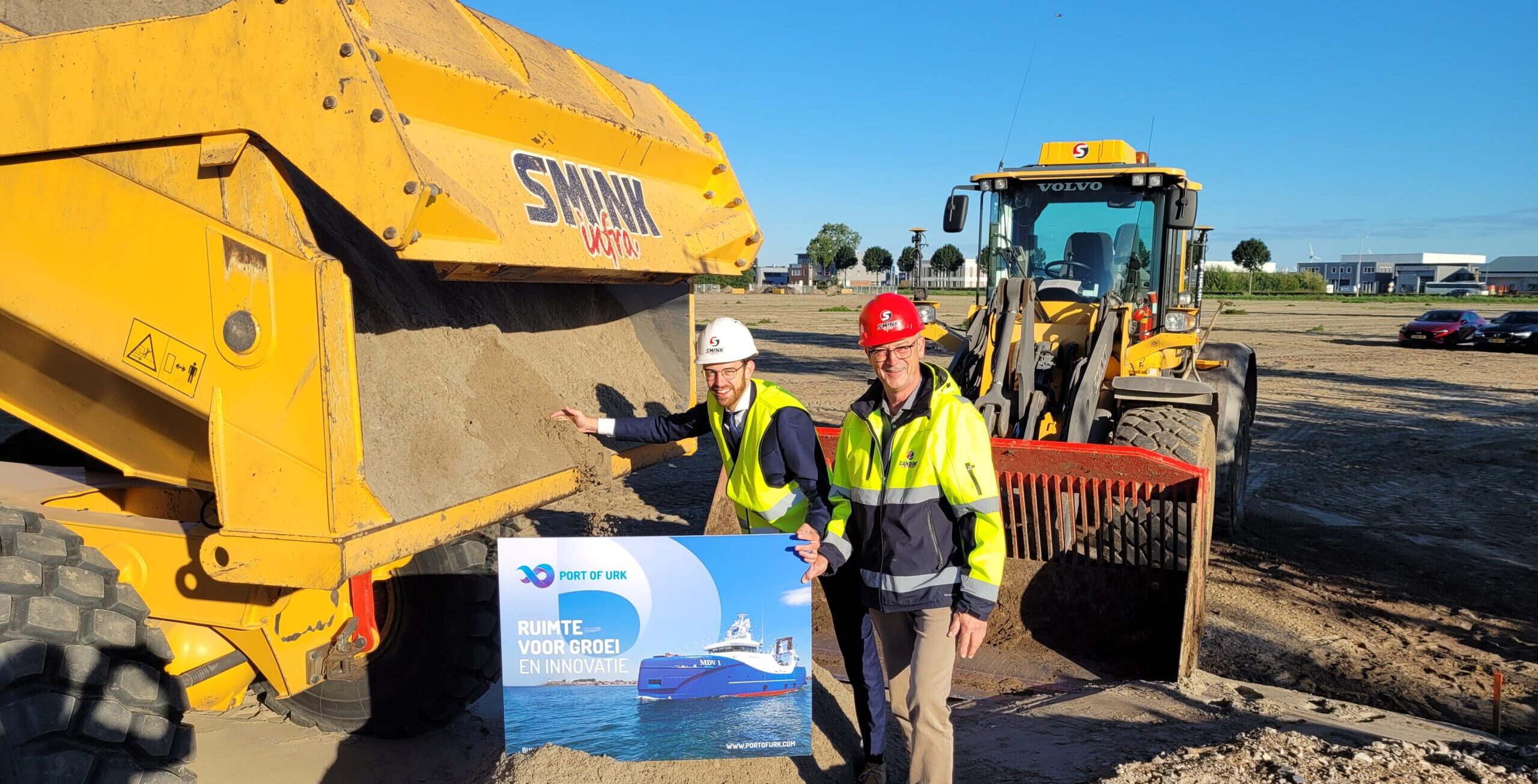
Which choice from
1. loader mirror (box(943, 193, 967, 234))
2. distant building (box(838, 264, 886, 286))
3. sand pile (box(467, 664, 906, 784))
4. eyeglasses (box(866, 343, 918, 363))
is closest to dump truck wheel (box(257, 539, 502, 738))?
sand pile (box(467, 664, 906, 784))

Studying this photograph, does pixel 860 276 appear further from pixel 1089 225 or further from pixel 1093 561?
pixel 1093 561

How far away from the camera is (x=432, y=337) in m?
3.69

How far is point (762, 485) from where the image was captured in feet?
12.0

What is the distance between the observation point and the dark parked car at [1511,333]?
25672 millimetres

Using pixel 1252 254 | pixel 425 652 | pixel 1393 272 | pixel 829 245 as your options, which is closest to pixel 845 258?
pixel 829 245

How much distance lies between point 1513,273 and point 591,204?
133 m

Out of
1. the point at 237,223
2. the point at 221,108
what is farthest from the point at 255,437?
the point at 221,108

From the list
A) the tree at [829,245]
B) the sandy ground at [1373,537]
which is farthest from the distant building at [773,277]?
the sandy ground at [1373,537]

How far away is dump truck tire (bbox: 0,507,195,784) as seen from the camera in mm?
2662

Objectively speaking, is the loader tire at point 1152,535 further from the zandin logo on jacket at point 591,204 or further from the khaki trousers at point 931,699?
the zandin logo on jacket at point 591,204

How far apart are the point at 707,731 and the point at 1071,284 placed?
518cm

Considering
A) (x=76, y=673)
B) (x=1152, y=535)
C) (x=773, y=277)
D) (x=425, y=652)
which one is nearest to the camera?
(x=76, y=673)

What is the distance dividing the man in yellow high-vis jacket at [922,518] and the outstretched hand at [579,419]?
3.68 feet

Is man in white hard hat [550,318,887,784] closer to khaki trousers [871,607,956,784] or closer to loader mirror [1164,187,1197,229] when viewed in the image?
khaki trousers [871,607,956,784]
